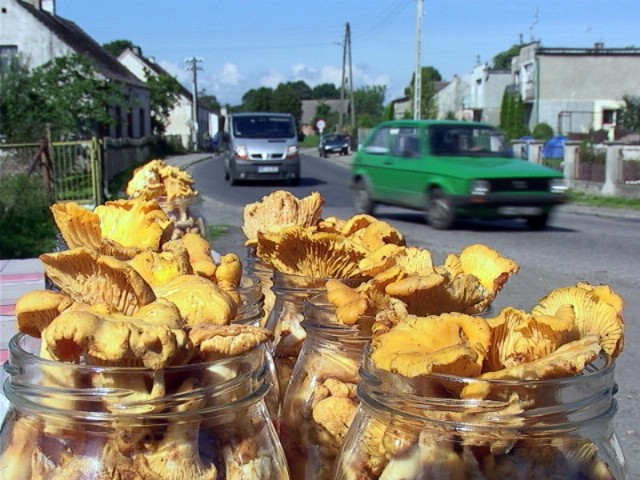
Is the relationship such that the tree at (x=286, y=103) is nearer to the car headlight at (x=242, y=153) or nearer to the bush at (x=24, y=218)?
the car headlight at (x=242, y=153)

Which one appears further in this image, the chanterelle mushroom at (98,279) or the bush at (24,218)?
the bush at (24,218)

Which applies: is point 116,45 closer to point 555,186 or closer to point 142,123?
point 142,123

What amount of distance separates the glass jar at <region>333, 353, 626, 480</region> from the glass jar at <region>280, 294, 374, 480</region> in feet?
0.58

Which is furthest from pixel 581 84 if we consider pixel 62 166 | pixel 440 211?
pixel 62 166

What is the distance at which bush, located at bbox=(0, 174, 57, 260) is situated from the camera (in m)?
10.1

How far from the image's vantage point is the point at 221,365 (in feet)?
3.01

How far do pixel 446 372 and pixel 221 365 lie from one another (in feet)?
0.82

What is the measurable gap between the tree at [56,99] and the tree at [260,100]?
7673 cm

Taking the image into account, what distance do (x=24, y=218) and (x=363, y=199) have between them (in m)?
5.95

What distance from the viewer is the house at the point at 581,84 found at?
1780 inches

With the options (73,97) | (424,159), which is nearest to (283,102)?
(73,97)

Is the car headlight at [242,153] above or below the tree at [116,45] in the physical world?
below

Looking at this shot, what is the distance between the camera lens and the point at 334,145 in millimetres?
46750

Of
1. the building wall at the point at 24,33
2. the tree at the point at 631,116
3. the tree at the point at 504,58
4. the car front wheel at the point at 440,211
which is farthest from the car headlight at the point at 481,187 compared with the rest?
the tree at the point at 504,58
